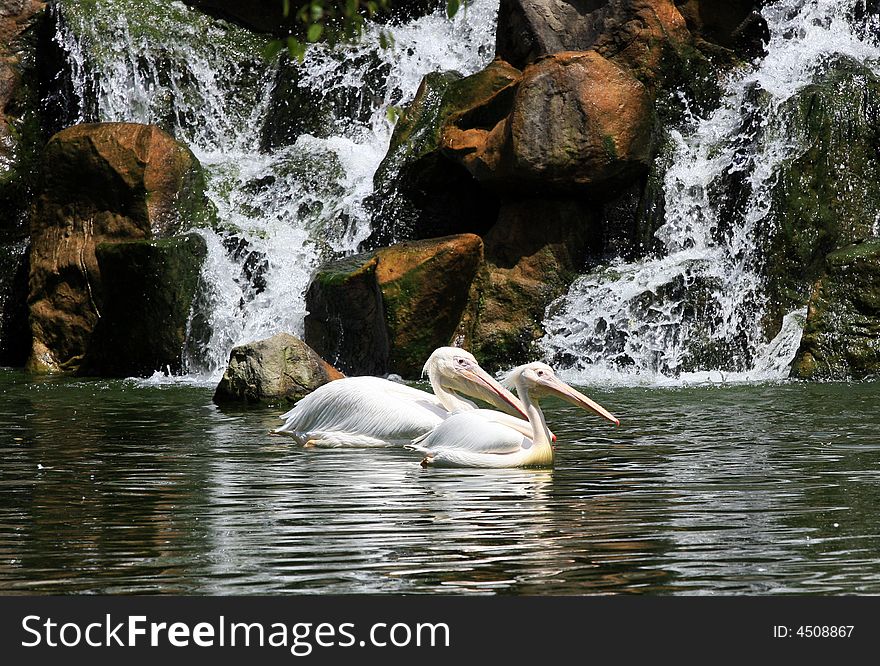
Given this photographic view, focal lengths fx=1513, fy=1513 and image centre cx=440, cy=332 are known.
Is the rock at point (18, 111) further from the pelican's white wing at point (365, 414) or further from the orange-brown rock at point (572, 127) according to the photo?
the pelican's white wing at point (365, 414)

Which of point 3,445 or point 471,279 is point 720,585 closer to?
point 3,445

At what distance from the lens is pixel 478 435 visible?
855 centimetres

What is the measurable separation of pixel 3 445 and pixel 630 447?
408 cm

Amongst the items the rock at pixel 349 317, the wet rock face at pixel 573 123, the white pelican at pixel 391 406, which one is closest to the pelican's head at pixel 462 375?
the white pelican at pixel 391 406

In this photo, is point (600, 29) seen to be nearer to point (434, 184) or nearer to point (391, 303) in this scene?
point (434, 184)

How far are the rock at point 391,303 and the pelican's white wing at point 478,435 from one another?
21.4 feet

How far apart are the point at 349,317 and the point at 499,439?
23.9ft

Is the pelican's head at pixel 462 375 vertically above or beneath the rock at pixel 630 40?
beneath

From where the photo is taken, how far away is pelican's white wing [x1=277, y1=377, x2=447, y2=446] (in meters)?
9.52

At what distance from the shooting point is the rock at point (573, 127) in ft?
54.1

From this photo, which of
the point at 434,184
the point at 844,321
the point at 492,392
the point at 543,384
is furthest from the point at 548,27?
the point at 543,384

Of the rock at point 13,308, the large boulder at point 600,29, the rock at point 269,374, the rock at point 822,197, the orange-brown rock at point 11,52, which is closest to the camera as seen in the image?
the rock at point 269,374

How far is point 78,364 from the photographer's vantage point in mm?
18219

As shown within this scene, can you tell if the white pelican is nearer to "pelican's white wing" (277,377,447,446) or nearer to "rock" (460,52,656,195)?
"pelican's white wing" (277,377,447,446)
